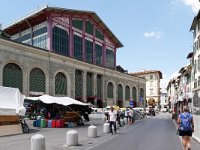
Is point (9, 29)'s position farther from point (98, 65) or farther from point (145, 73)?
point (145, 73)

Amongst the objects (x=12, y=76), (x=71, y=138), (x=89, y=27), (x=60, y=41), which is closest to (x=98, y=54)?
→ (x=89, y=27)

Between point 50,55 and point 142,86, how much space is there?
146ft

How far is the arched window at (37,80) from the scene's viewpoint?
152 ft

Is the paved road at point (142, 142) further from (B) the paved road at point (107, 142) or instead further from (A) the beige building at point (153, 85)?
(A) the beige building at point (153, 85)

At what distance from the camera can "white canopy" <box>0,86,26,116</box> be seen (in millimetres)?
20292

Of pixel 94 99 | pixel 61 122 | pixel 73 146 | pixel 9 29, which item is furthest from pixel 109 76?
pixel 73 146

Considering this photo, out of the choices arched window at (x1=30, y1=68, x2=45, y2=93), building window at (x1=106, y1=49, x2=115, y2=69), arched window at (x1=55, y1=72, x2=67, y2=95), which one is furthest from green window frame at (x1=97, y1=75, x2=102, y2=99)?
arched window at (x1=30, y1=68, x2=45, y2=93)

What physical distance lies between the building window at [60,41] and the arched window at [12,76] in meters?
10.8

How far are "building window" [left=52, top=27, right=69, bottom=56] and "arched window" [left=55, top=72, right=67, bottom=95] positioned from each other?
3919 mm

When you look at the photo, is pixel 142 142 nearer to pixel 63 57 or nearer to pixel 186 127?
pixel 186 127

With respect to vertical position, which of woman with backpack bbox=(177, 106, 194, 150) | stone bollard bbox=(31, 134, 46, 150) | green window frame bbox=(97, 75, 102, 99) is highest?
green window frame bbox=(97, 75, 102, 99)

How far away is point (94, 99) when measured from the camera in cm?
6325

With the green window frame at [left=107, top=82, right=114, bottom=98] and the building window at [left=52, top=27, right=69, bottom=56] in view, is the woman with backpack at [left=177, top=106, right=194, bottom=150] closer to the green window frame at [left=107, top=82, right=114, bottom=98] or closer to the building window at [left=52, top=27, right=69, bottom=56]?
the building window at [left=52, top=27, right=69, bottom=56]

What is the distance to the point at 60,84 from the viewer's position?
52.8 m
